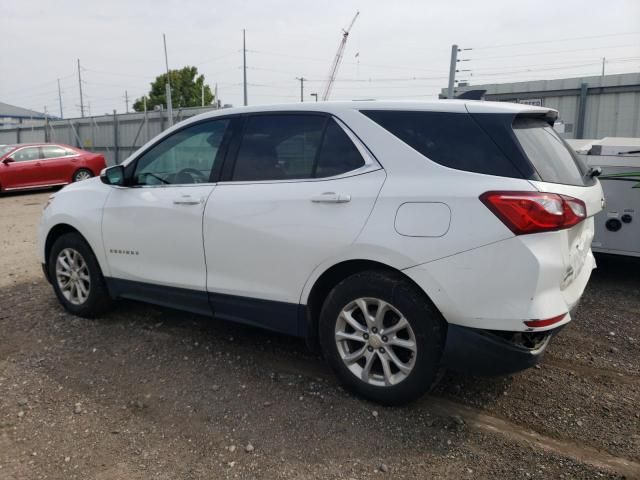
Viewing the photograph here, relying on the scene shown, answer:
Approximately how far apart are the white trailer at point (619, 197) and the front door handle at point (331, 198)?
3630 mm

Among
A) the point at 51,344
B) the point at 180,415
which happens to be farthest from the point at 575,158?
the point at 51,344

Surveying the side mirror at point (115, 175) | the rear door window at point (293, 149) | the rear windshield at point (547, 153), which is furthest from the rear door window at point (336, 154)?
the side mirror at point (115, 175)

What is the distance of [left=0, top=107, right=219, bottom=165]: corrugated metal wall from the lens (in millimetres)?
21455

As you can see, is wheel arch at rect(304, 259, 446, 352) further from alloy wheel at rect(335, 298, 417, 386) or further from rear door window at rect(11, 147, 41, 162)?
rear door window at rect(11, 147, 41, 162)

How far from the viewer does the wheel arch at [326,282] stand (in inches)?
119

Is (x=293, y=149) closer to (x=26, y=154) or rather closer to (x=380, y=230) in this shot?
(x=380, y=230)

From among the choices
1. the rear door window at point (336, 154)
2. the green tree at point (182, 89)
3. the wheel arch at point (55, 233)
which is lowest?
the wheel arch at point (55, 233)

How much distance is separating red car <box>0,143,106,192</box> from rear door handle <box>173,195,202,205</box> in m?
12.8

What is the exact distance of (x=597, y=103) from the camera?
15195mm

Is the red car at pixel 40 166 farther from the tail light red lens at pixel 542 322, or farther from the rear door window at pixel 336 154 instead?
the tail light red lens at pixel 542 322

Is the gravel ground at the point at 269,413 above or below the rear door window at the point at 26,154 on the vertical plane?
below

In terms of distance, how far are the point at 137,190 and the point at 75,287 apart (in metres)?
1.16

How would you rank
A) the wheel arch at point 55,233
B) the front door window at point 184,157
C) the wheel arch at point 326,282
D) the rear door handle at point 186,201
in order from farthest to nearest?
the wheel arch at point 55,233, the front door window at point 184,157, the rear door handle at point 186,201, the wheel arch at point 326,282

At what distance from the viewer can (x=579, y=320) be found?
4.62m
